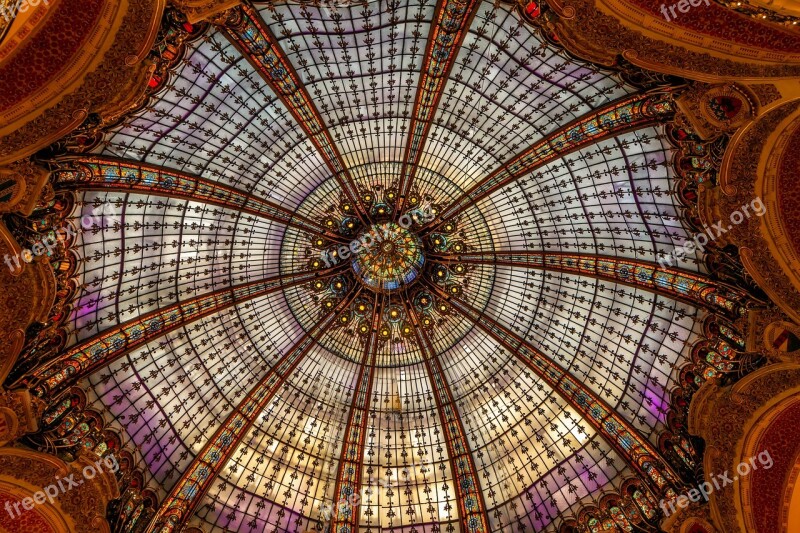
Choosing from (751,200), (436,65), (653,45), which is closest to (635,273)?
(751,200)

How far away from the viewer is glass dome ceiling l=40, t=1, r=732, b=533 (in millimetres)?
16594

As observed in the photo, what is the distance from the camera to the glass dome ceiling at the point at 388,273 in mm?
16594

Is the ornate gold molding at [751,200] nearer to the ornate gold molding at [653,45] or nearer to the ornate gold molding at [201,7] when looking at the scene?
the ornate gold molding at [653,45]

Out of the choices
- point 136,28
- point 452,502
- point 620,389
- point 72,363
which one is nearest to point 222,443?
point 72,363

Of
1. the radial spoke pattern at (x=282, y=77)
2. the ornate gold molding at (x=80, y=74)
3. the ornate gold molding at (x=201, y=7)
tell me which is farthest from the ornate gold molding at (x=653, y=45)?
the ornate gold molding at (x=80, y=74)

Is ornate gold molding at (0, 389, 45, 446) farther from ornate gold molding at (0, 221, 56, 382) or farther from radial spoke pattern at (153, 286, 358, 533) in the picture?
radial spoke pattern at (153, 286, 358, 533)

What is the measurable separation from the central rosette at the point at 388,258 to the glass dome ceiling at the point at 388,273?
14 centimetres

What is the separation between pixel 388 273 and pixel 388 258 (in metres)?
0.78

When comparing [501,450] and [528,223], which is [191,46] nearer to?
[528,223]

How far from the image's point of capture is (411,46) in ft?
56.3

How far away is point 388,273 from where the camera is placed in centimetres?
2314

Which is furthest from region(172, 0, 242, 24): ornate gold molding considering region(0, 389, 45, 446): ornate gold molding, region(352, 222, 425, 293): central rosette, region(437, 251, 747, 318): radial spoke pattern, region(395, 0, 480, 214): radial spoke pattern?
region(437, 251, 747, 318): radial spoke pattern

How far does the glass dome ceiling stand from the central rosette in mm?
143

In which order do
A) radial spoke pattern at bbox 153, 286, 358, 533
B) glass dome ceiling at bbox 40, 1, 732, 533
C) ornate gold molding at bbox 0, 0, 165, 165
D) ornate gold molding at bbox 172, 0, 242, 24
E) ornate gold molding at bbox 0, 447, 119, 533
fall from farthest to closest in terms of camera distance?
radial spoke pattern at bbox 153, 286, 358, 533 < glass dome ceiling at bbox 40, 1, 732, 533 < ornate gold molding at bbox 0, 447, 119, 533 < ornate gold molding at bbox 172, 0, 242, 24 < ornate gold molding at bbox 0, 0, 165, 165
